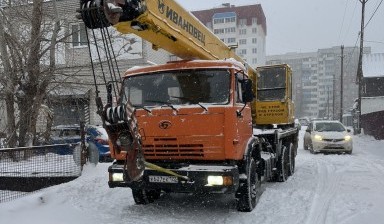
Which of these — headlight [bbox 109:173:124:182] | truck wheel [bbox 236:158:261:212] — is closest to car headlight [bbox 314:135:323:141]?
truck wheel [bbox 236:158:261:212]

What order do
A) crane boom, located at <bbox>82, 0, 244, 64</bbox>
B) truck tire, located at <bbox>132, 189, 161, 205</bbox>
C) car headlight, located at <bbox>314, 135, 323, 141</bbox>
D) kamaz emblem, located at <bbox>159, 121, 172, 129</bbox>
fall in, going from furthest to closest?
car headlight, located at <bbox>314, 135, 323, 141</bbox>
truck tire, located at <bbox>132, 189, 161, 205</bbox>
kamaz emblem, located at <bbox>159, 121, 172, 129</bbox>
crane boom, located at <bbox>82, 0, 244, 64</bbox>

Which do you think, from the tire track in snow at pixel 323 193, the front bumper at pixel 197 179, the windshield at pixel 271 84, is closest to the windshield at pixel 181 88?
the front bumper at pixel 197 179

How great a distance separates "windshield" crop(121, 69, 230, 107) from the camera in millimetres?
6539

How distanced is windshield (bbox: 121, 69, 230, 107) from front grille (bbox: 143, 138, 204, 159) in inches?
25.8

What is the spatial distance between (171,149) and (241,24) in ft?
315

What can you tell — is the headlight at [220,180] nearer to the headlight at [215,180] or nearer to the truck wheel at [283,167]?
the headlight at [215,180]

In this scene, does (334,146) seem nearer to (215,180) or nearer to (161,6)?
(215,180)

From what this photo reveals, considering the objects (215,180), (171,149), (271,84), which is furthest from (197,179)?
(271,84)

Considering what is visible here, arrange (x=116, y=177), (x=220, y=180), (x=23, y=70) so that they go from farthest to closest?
(x=23, y=70) → (x=116, y=177) → (x=220, y=180)

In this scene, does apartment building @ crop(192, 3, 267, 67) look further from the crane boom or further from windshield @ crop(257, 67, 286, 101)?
the crane boom

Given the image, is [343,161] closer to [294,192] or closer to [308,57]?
[294,192]

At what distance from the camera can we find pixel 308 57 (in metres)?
141

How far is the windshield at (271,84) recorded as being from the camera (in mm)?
11148

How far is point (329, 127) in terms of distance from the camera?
1850 cm
